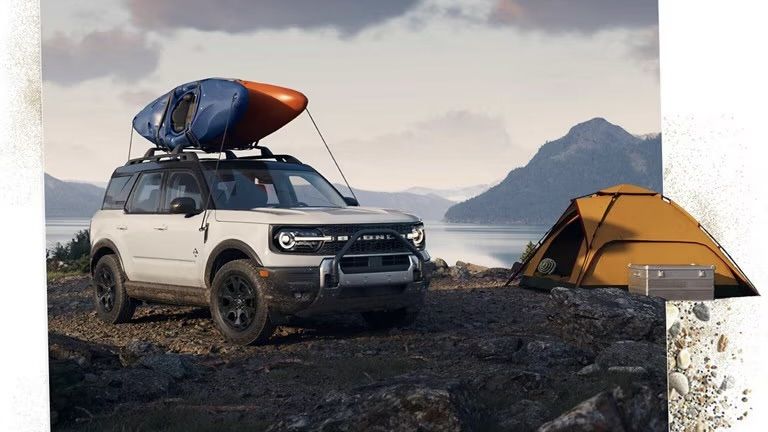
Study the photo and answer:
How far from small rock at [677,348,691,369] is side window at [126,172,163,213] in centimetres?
684

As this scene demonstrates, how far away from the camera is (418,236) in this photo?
931cm

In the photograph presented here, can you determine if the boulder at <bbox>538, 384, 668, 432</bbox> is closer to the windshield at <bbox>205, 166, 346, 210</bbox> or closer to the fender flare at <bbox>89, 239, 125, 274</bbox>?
the windshield at <bbox>205, 166, 346, 210</bbox>

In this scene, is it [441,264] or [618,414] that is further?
[441,264]

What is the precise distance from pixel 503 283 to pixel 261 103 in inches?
229

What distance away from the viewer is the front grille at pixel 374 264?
8.66 metres

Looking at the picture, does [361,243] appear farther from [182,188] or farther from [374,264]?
[182,188]

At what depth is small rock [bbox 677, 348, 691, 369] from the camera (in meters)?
5.05

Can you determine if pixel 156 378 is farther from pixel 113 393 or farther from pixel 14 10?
pixel 14 10

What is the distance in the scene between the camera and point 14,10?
4555 millimetres

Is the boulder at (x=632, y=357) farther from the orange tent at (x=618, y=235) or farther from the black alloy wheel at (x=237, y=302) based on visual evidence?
the black alloy wheel at (x=237, y=302)

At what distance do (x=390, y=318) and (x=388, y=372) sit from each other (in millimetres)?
2402

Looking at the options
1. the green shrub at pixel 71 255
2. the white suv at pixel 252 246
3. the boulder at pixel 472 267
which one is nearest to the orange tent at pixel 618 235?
the white suv at pixel 252 246

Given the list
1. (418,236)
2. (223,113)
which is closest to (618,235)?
(418,236)

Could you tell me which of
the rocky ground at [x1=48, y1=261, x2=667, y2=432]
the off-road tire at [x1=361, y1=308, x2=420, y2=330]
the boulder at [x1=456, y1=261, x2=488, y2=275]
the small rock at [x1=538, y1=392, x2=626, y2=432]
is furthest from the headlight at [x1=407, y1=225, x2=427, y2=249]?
the boulder at [x1=456, y1=261, x2=488, y2=275]
